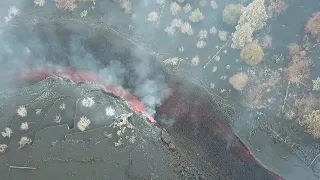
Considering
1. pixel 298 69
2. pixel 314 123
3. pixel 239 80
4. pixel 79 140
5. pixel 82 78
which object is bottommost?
pixel 79 140

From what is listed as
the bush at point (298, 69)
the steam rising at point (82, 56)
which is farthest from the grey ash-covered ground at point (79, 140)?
the bush at point (298, 69)

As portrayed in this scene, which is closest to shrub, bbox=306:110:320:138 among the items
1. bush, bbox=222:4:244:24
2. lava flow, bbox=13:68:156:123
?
bush, bbox=222:4:244:24

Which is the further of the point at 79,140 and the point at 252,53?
the point at 252,53

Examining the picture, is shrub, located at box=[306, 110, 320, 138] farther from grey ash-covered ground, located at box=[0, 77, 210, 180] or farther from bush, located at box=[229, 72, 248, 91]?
grey ash-covered ground, located at box=[0, 77, 210, 180]

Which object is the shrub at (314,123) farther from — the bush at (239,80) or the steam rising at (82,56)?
the steam rising at (82,56)

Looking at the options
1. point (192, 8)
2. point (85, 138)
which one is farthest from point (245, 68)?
point (85, 138)

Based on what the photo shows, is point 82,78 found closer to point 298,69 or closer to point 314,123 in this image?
point 298,69

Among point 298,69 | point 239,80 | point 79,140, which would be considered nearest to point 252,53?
point 239,80
